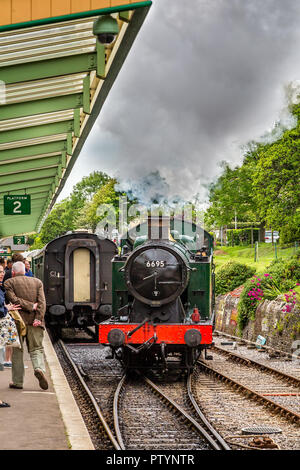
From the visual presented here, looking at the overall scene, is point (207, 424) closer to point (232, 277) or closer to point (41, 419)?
point (41, 419)

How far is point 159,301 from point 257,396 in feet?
8.18

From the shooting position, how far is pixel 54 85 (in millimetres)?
11320

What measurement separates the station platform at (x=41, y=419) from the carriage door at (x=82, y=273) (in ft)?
25.7

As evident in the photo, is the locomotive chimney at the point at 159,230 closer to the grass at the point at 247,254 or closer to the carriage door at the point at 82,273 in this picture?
the carriage door at the point at 82,273

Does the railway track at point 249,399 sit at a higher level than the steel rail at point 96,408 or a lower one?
lower

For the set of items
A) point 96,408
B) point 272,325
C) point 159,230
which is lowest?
point 96,408

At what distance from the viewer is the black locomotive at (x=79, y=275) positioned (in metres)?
18.9

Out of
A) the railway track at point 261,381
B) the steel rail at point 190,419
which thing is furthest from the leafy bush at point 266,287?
the steel rail at point 190,419

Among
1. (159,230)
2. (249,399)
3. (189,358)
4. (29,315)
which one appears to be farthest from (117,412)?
(159,230)

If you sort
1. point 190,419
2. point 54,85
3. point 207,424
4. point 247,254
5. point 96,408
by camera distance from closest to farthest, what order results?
1. point 207,424
2. point 190,419
3. point 96,408
4. point 54,85
5. point 247,254

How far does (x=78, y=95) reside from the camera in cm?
1225

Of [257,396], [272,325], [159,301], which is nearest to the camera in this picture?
[257,396]

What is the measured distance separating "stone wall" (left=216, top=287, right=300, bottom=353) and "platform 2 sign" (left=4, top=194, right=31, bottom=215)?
700 cm

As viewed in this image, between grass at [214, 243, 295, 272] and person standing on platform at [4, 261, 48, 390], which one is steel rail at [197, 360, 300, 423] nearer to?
person standing on platform at [4, 261, 48, 390]
